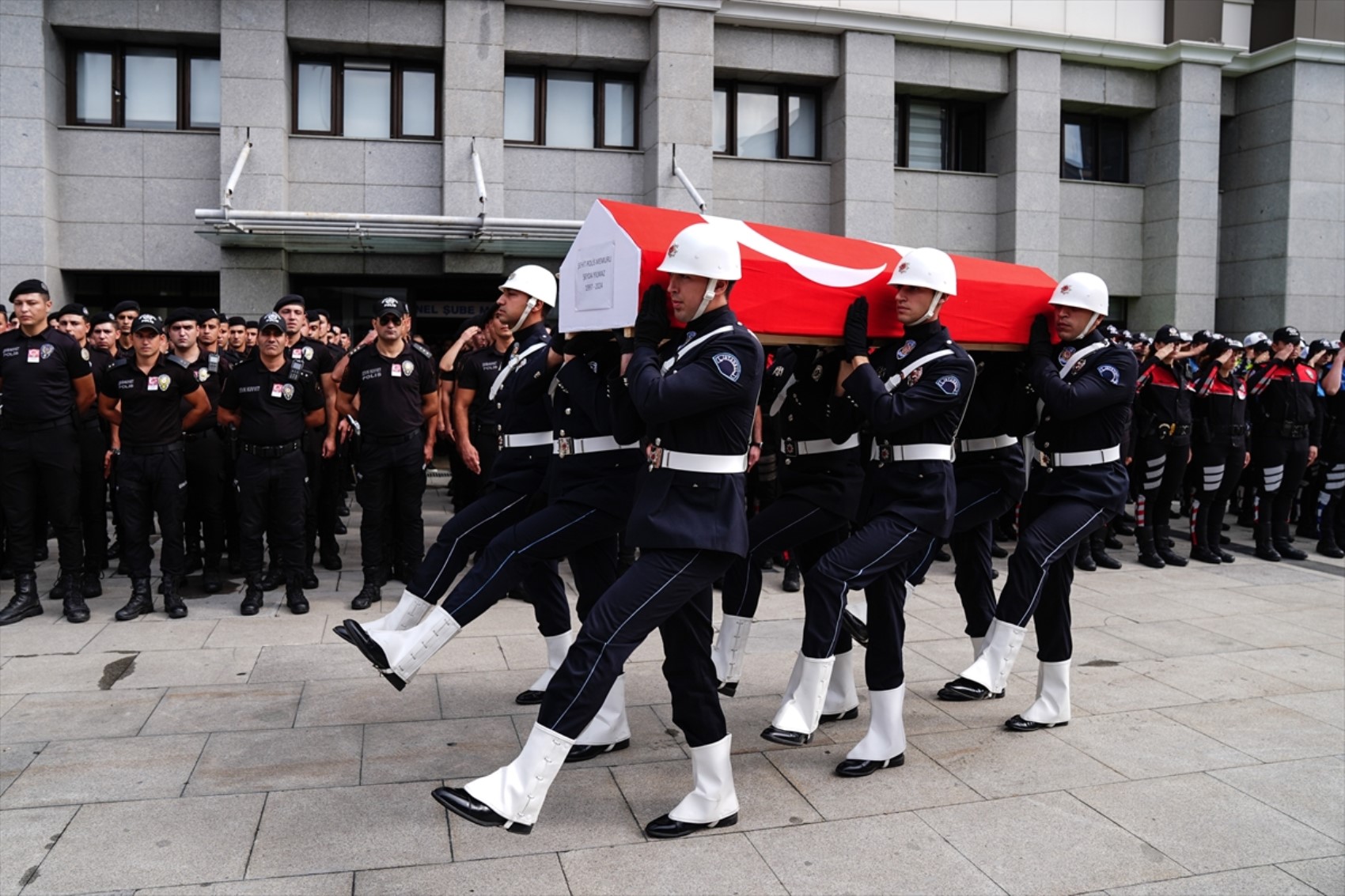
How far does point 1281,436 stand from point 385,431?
26.7 feet

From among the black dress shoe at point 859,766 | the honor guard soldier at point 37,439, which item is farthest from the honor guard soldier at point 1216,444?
the honor guard soldier at point 37,439

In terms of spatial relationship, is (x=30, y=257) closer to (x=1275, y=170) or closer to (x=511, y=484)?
(x=511, y=484)

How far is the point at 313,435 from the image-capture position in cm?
865

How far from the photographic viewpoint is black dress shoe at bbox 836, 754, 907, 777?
451 cm

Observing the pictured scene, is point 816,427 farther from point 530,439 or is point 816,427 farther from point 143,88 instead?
point 143,88

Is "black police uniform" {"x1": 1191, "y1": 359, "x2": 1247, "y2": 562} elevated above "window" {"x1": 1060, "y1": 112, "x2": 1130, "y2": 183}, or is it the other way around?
"window" {"x1": 1060, "y1": 112, "x2": 1130, "y2": 183}

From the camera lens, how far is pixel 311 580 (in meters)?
8.26

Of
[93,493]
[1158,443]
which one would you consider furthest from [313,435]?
[1158,443]

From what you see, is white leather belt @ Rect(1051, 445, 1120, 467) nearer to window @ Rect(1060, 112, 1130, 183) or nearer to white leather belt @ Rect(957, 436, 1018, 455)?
white leather belt @ Rect(957, 436, 1018, 455)

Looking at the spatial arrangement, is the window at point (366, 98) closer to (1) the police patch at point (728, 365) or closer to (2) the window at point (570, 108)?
(2) the window at point (570, 108)

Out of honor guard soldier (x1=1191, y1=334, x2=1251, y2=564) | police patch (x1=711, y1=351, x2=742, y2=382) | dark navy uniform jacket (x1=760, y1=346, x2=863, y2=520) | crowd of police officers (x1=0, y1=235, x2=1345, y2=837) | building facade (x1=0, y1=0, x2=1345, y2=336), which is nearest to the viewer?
police patch (x1=711, y1=351, x2=742, y2=382)

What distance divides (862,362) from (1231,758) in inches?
94.6

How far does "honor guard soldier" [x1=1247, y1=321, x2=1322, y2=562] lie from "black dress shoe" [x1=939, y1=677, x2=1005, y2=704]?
615cm

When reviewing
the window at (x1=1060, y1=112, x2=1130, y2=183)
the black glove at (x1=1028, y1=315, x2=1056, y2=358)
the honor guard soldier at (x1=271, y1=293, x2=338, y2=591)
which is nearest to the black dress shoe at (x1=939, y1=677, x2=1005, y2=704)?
the black glove at (x1=1028, y1=315, x2=1056, y2=358)
